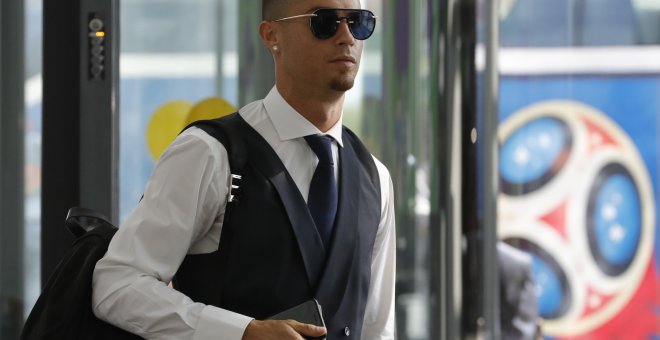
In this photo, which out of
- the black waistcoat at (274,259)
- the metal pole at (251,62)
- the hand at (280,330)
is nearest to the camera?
the hand at (280,330)

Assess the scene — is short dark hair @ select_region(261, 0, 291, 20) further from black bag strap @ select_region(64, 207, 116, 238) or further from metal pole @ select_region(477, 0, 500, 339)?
metal pole @ select_region(477, 0, 500, 339)

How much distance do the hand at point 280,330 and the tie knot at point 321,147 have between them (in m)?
0.35

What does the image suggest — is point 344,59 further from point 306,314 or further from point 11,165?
point 11,165

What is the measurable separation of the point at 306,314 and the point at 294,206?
0.20m

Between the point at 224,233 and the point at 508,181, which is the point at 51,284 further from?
the point at 508,181

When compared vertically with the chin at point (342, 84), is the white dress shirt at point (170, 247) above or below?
below

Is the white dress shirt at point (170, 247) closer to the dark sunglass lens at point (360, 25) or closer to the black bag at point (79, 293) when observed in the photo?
the black bag at point (79, 293)

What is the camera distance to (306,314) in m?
1.58

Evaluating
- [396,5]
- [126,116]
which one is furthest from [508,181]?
[126,116]

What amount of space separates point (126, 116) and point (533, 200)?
4.96ft

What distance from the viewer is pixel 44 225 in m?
3.50

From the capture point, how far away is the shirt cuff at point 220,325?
156cm

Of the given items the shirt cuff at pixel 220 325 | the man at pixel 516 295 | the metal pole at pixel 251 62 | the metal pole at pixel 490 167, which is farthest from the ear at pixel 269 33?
the man at pixel 516 295

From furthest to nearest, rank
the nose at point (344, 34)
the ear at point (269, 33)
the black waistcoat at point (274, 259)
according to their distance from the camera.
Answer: the ear at point (269, 33) → the nose at point (344, 34) → the black waistcoat at point (274, 259)
